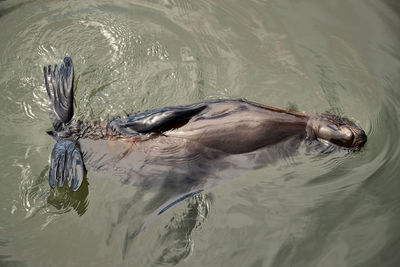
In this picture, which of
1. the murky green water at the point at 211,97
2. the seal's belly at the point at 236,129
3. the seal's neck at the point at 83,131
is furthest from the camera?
the seal's neck at the point at 83,131

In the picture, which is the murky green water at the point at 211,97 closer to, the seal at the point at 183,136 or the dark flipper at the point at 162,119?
the seal at the point at 183,136

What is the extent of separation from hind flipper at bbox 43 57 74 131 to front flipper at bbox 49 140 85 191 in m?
0.32

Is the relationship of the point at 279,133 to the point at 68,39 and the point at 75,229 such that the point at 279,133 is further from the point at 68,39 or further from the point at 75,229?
the point at 68,39

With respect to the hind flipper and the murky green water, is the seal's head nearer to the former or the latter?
the murky green water

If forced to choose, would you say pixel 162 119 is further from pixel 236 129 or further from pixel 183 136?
pixel 236 129

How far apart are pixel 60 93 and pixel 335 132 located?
2.72 m

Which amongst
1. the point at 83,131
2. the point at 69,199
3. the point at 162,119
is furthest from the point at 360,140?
the point at 69,199

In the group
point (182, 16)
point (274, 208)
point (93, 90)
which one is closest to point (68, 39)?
point (93, 90)

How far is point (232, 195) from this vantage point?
3.77 m

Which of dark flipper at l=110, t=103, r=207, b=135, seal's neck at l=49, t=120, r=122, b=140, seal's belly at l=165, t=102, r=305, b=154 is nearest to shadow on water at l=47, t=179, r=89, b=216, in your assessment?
seal's neck at l=49, t=120, r=122, b=140

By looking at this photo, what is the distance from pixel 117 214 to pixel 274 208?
1.55 meters

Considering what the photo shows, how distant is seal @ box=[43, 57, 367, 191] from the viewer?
324 cm

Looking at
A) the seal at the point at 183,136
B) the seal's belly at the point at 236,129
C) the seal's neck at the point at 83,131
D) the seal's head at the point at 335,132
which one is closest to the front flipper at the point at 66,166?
the seal at the point at 183,136

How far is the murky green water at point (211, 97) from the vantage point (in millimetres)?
3498
